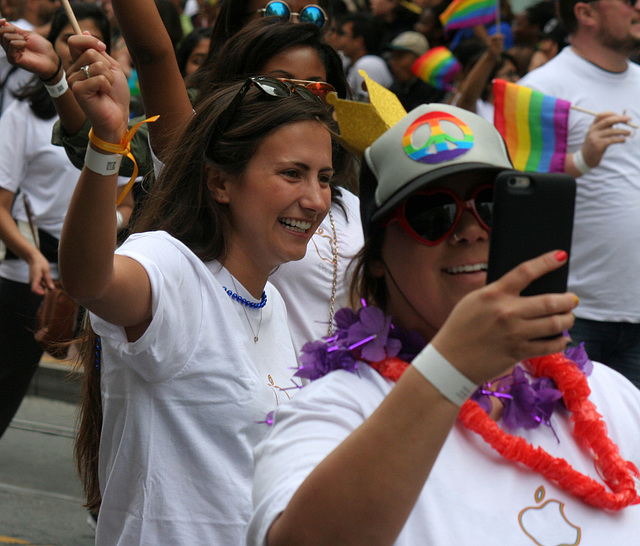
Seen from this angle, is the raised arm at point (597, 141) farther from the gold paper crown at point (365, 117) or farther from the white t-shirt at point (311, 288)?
the gold paper crown at point (365, 117)

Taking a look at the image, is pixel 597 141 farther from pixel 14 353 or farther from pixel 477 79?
pixel 14 353

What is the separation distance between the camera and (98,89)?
1.93 meters

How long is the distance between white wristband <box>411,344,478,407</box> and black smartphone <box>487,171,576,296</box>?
0.13 metres

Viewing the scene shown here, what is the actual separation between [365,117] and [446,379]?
0.62 metres

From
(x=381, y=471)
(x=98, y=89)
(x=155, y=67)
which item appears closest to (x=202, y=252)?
(x=98, y=89)

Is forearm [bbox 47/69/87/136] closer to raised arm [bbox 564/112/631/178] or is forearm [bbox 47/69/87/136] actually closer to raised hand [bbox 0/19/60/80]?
raised hand [bbox 0/19/60/80]

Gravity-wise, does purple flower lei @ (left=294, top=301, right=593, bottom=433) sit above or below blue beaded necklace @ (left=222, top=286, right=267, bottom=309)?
→ above

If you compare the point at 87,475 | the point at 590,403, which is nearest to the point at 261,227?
the point at 87,475

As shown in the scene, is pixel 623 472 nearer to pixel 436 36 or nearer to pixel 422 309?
pixel 422 309

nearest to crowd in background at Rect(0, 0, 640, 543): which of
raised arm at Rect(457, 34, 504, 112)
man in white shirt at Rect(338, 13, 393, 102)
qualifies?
raised arm at Rect(457, 34, 504, 112)

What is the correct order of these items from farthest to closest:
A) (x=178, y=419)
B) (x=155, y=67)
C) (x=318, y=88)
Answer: (x=318, y=88), (x=155, y=67), (x=178, y=419)

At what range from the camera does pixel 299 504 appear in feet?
4.20

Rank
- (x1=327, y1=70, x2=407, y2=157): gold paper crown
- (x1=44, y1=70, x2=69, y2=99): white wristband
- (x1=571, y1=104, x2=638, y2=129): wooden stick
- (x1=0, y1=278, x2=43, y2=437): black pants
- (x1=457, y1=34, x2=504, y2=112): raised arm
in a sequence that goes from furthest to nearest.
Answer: (x1=457, y1=34, x2=504, y2=112): raised arm, (x1=0, y1=278, x2=43, y2=437): black pants, (x1=571, y1=104, x2=638, y2=129): wooden stick, (x1=44, y1=70, x2=69, y2=99): white wristband, (x1=327, y1=70, x2=407, y2=157): gold paper crown

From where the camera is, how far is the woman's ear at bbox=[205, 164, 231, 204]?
248 centimetres
